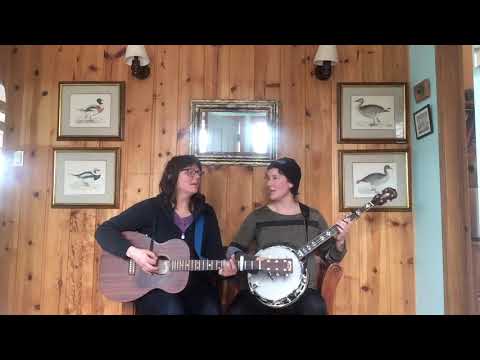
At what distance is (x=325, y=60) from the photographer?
2.33m

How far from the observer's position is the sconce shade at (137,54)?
7.61 ft

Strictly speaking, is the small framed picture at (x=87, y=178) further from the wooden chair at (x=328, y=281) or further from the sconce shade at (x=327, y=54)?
the sconce shade at (x=327, y=54)

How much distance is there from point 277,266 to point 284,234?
234 mm

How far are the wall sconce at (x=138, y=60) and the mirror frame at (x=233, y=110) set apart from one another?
34 cm

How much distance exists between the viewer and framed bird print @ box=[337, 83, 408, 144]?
241cm

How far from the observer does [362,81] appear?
8.06 ft

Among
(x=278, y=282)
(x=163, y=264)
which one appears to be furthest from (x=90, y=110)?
(x=278, y=282)

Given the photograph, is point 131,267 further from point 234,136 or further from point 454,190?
point 454,190
